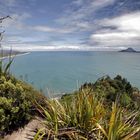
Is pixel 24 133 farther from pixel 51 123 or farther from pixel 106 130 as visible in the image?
pixel 106 130

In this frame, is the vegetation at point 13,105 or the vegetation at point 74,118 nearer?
the vegetation at point 74,118

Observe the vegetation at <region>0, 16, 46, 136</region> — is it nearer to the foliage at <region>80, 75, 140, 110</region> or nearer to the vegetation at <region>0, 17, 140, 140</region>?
the vegetation at <region>0, 17, 140, 140</region>

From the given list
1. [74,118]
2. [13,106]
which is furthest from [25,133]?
[74,118]

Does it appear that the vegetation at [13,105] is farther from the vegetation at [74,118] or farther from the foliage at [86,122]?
the foliage at [86,122]

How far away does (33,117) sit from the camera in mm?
6441

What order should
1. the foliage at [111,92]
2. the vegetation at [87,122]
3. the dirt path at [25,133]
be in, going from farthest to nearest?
the foliage at [111,92], the dirt path at [25,133], the vegetation at [87,122]

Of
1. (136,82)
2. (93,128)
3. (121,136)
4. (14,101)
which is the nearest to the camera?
(121,136)

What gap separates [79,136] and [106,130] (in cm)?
53

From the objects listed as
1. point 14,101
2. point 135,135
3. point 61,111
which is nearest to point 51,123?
point 61,111

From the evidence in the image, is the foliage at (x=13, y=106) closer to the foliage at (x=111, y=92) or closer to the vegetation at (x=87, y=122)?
the vegetation at (x=87, y=122)

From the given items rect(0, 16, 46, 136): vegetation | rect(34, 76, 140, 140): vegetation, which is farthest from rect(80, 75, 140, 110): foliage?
rect(0, 16, 46, 136): vegetation

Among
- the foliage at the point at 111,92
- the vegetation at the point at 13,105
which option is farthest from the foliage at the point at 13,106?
the foliage at the point at 111,92

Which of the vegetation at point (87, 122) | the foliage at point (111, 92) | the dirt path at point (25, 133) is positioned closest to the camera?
the vegetation at point (87, 122)

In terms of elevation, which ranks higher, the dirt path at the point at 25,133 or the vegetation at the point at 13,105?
the vegetation at the point at 13,105
